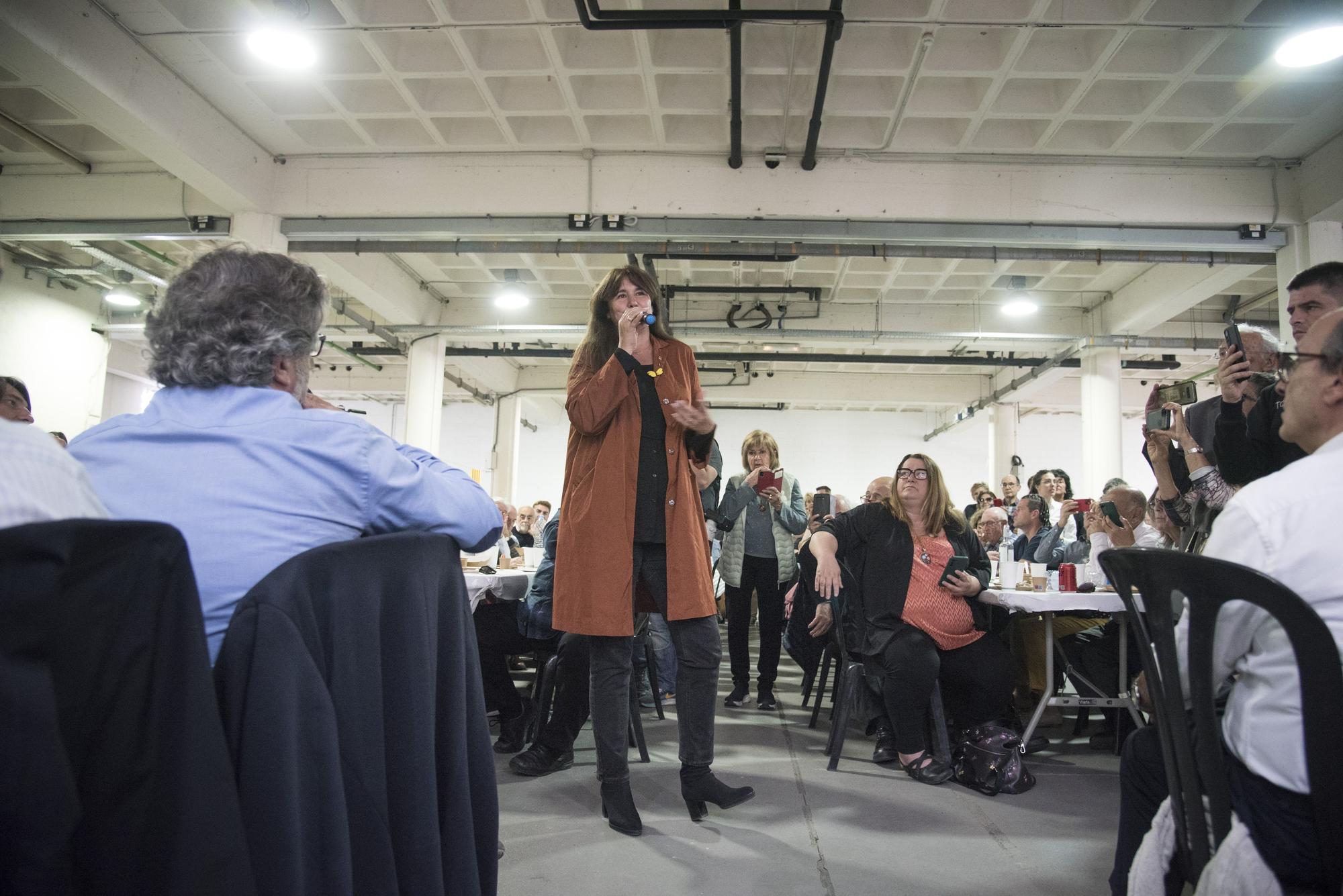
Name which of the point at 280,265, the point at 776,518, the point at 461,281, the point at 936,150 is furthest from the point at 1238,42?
the point at 461,281

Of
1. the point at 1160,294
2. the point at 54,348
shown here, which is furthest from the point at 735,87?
the point at 54,348

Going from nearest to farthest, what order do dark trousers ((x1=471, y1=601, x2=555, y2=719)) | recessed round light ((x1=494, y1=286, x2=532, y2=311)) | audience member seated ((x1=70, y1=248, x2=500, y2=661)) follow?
audience member seated ((x1=70, y1=248, x2=500, y2=661)) → dark trousers ((x1=471, y1=601, x2=555, y2=719)) → recessed round light ((x1=494, y1=286, x2=532, y2=311))

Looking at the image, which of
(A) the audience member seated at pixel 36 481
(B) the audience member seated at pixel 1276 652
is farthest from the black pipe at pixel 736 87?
(A) the audience member seated at pixel 36 481

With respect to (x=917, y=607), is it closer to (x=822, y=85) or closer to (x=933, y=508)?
(x=933, y=508)

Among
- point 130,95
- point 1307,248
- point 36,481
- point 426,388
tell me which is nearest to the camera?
point 36,481

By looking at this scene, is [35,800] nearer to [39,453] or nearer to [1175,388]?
[39,453]

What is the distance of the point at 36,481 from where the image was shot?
2.05 ft

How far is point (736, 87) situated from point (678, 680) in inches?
171

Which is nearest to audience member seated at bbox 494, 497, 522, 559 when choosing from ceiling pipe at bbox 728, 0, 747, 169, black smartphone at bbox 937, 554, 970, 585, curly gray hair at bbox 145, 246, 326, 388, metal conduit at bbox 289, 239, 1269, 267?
metal conduit at bbox 289, 239, 1269, 267

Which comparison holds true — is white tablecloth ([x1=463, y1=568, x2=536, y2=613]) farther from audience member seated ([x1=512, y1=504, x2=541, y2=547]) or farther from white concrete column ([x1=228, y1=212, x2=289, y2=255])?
white concrete column ([x1=228, y1=212, x2=289, y2=255])

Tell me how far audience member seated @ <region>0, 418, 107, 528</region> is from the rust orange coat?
62.7 inches

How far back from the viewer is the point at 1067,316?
10.9 m

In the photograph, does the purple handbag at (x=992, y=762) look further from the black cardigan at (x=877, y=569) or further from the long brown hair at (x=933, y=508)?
the long brown hair at (x=933, y=508)

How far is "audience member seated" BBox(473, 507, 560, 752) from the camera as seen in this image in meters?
3.32
